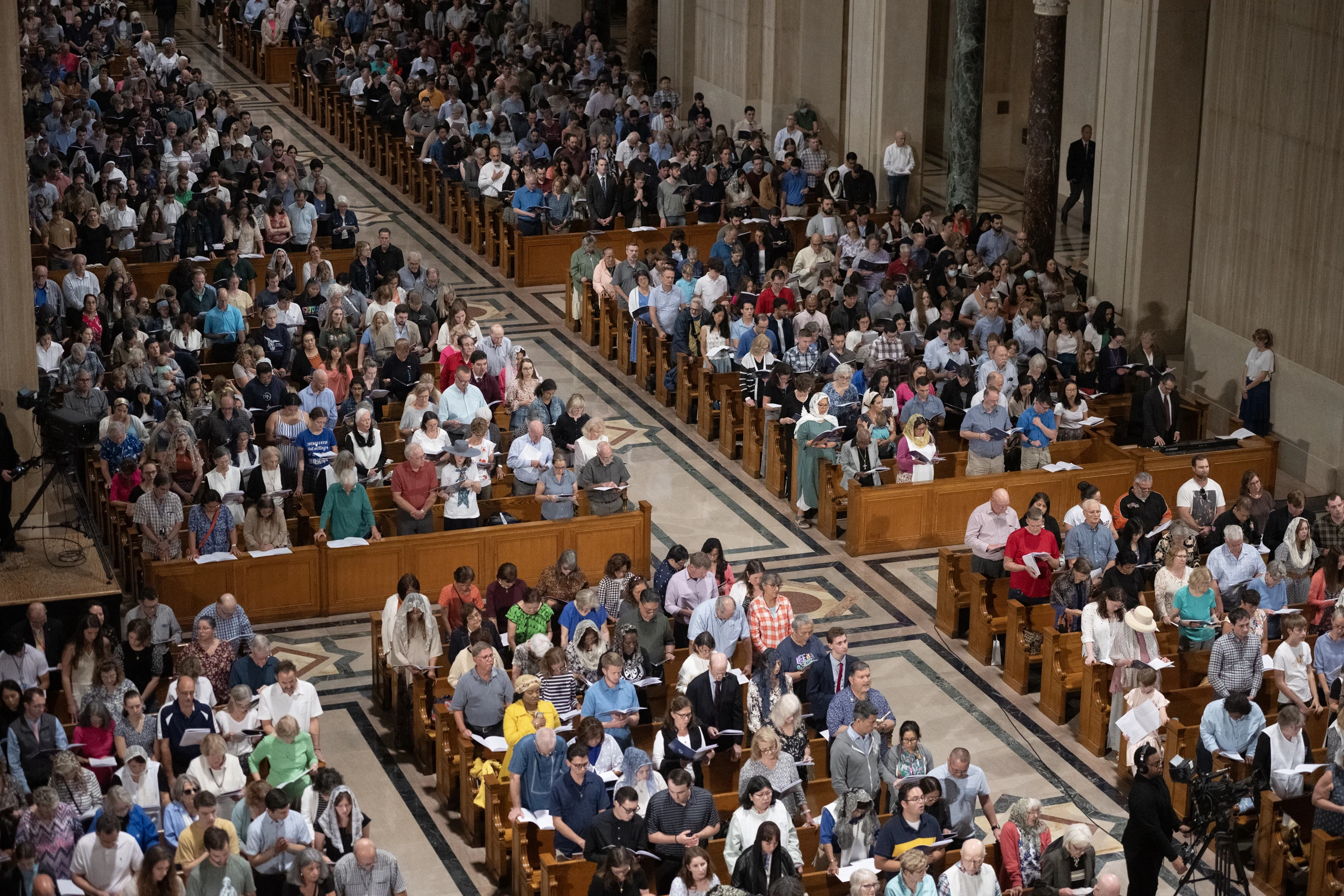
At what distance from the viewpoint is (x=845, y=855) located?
38.5 feet

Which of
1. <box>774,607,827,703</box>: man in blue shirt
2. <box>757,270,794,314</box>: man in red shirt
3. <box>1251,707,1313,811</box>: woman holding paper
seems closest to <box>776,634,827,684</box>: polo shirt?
<box>774,607,827,703</box>: man in blue shirt

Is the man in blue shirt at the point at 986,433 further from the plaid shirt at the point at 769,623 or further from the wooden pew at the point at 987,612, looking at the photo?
the plaid shirt at the point at 769,623

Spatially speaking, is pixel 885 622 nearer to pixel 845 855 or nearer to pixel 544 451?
pixel 544 451

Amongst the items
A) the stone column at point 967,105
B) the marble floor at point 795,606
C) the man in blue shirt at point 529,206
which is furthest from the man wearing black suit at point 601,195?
the stone column at point 967,105

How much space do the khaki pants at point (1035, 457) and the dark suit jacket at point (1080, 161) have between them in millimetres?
10347

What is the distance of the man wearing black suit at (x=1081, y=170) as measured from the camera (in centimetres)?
2761

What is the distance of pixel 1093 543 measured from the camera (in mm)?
15477

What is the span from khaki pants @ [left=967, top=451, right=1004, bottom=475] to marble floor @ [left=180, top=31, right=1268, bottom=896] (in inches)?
38.1

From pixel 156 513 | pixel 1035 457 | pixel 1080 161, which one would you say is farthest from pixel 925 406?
pixel 1080 161

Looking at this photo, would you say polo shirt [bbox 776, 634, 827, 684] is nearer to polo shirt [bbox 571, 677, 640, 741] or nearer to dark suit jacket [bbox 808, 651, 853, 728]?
dark suit jacket [bbox 808, 651, 853, 728]

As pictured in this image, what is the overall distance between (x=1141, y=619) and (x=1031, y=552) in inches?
57.9

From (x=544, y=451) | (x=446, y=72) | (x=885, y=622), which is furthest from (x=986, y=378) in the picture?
(x=446, y=72)

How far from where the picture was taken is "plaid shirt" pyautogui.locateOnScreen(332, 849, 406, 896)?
11.2 m

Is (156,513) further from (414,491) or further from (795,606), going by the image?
(795,606)
